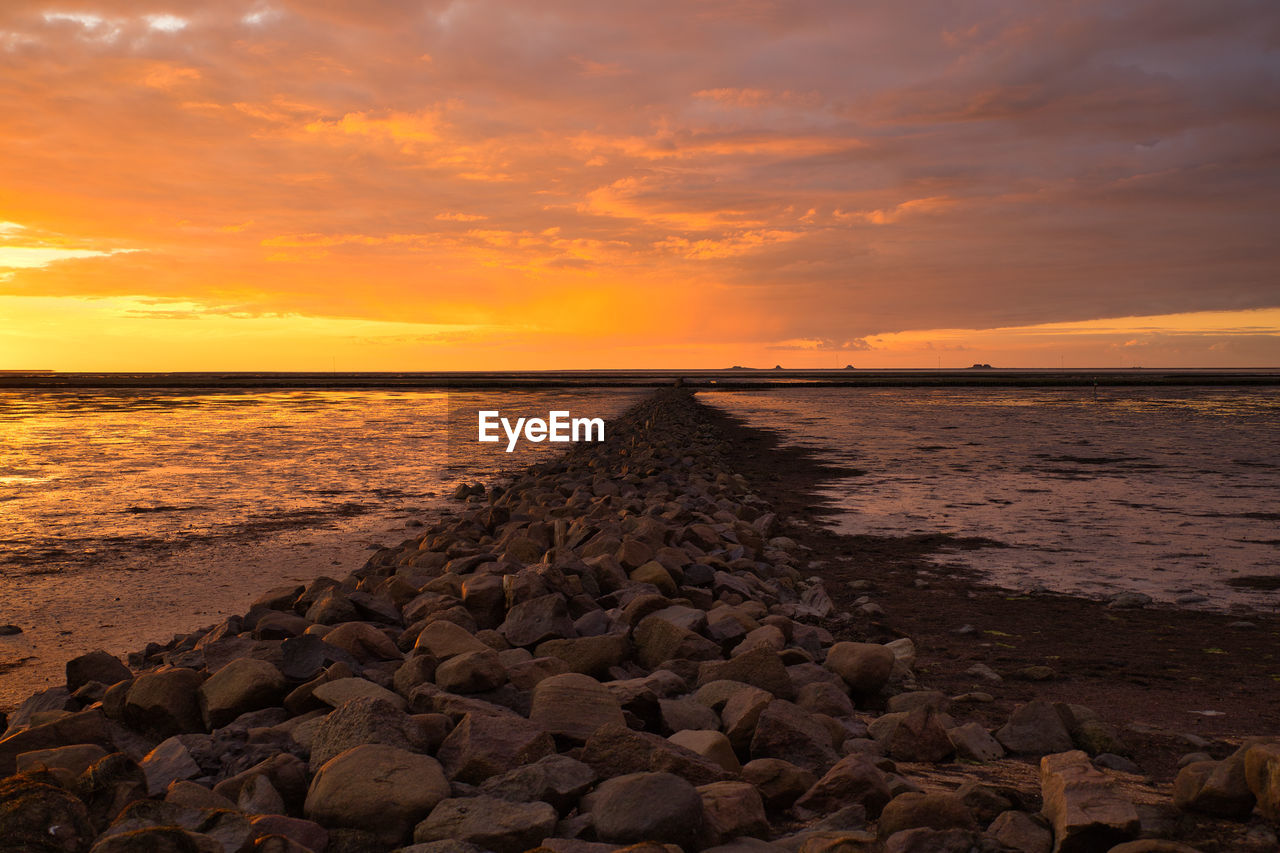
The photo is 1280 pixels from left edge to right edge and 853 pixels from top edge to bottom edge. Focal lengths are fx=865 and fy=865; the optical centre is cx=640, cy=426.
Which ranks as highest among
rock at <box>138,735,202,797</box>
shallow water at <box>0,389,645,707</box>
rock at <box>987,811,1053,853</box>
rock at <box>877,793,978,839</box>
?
rock at <box>877,793,978,839</box>

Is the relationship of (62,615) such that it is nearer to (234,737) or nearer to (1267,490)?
(234,737)

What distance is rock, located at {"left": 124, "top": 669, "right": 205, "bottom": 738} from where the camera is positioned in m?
3.84

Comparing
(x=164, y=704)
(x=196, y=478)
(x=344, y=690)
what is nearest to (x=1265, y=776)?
(x=344, y=690)

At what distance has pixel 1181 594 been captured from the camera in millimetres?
6910

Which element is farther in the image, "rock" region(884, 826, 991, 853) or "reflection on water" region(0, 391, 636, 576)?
"reflection on water" region(0, 391, 636, 576)

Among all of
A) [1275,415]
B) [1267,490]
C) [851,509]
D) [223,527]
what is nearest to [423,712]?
[223,527]

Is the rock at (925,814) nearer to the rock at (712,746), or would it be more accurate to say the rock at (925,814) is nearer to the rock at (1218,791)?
the rock at (712,746)

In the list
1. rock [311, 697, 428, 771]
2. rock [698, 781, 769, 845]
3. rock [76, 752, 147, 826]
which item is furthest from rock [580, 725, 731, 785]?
rock [76, 752, 147, 826]

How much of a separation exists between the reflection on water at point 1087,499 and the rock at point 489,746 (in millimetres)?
5542

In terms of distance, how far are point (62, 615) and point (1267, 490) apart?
14.9 meters

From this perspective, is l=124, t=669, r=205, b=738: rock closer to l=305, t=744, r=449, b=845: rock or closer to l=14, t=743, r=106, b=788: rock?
l=14, t=743, r=106, b=788: rock

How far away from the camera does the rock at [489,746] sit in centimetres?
307

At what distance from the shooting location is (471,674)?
381 centimetres

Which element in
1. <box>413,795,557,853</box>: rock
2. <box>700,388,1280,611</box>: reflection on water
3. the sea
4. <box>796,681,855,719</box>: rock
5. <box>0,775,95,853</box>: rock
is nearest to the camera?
<box>0,775,95,853</box>: rock
